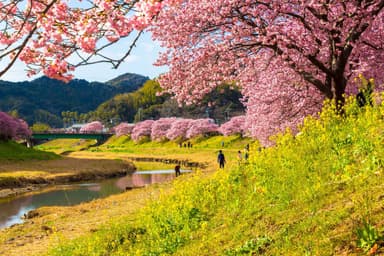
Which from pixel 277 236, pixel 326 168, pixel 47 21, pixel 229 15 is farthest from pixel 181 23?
pixel 277 236

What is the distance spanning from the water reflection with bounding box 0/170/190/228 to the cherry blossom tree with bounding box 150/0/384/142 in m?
15.5

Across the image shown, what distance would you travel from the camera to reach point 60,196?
3447 cm

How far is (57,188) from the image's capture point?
39.9 metres

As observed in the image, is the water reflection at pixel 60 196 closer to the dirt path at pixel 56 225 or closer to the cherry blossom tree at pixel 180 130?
the dirt path at pixel 56 225

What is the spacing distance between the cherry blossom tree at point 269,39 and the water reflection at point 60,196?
1552 centimetres

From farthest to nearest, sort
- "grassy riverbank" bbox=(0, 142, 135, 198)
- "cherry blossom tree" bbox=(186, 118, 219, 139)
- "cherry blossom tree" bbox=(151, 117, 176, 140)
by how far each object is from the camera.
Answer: "cherry blossom tree" bbox=(151, 117, 176, 140) < "cherry blossom tree" bbox=(186, 118, 219, 139) < "grassy riverbank" bbox=(0, 142, 135, 198)

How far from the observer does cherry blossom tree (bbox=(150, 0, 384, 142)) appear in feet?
44.3

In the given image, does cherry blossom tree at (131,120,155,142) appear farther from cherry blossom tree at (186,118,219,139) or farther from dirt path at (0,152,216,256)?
dirt path at (0,152,216,256)

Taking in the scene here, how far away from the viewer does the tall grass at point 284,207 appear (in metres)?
6.84

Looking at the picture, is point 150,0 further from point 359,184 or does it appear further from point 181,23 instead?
point 181,23

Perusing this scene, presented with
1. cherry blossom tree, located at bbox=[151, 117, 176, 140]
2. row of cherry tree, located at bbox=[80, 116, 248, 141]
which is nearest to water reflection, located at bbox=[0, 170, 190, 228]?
row of cherry tree, located at bbox=[80, 116, 248, 141]

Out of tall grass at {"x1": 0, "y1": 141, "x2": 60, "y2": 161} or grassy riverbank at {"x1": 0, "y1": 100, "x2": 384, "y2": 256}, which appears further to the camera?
tall grass at {"x1": 0, "y1": 141, "x2": 60, "y2": 161}

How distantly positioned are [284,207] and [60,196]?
2868 cm

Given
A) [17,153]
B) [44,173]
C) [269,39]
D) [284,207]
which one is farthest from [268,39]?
[17,153]
